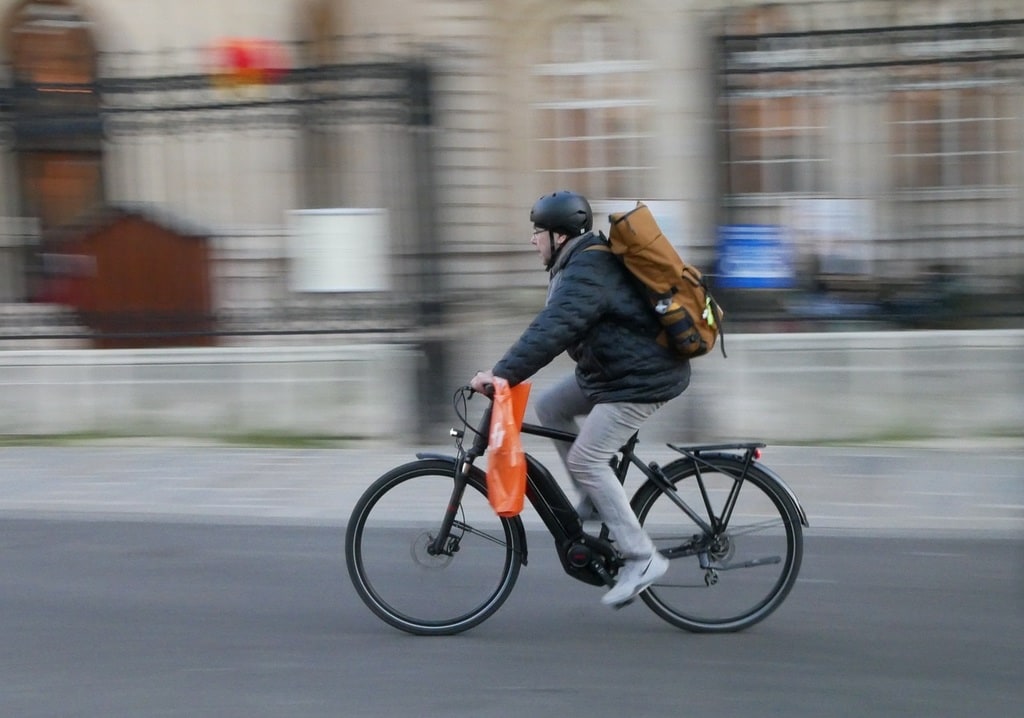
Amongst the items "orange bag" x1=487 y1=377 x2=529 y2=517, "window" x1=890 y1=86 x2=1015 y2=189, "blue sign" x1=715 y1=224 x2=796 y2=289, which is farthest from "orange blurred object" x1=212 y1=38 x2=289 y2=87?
"orange bag" x1=487 y1=377 x2=529 y2=517

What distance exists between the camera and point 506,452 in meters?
4.50

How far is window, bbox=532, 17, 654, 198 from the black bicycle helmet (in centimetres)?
1050

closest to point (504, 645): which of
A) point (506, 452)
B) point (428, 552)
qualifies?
point (428, 552)

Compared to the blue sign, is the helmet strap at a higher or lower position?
higher

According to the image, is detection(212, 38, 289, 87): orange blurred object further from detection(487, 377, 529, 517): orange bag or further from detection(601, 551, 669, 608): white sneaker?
detection(601, 551, 669, 608): white sneaker

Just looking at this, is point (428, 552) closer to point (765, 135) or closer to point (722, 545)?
point (722, 545)

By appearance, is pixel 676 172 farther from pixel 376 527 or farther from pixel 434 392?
pixel 376 527

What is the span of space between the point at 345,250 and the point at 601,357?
454 centimetres

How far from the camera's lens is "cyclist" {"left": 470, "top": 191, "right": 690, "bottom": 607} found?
14.7 feet

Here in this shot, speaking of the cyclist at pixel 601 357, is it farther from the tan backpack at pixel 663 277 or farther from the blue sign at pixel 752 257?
the blue sign at pixel 752 257

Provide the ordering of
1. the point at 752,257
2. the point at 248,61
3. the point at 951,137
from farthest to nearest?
the point at 248,61
the point at 951,137
the point at 752,257

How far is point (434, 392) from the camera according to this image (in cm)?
866

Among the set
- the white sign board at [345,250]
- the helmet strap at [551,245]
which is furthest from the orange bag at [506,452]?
the white sign board at [345,250]

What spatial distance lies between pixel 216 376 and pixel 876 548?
4.87 metres
